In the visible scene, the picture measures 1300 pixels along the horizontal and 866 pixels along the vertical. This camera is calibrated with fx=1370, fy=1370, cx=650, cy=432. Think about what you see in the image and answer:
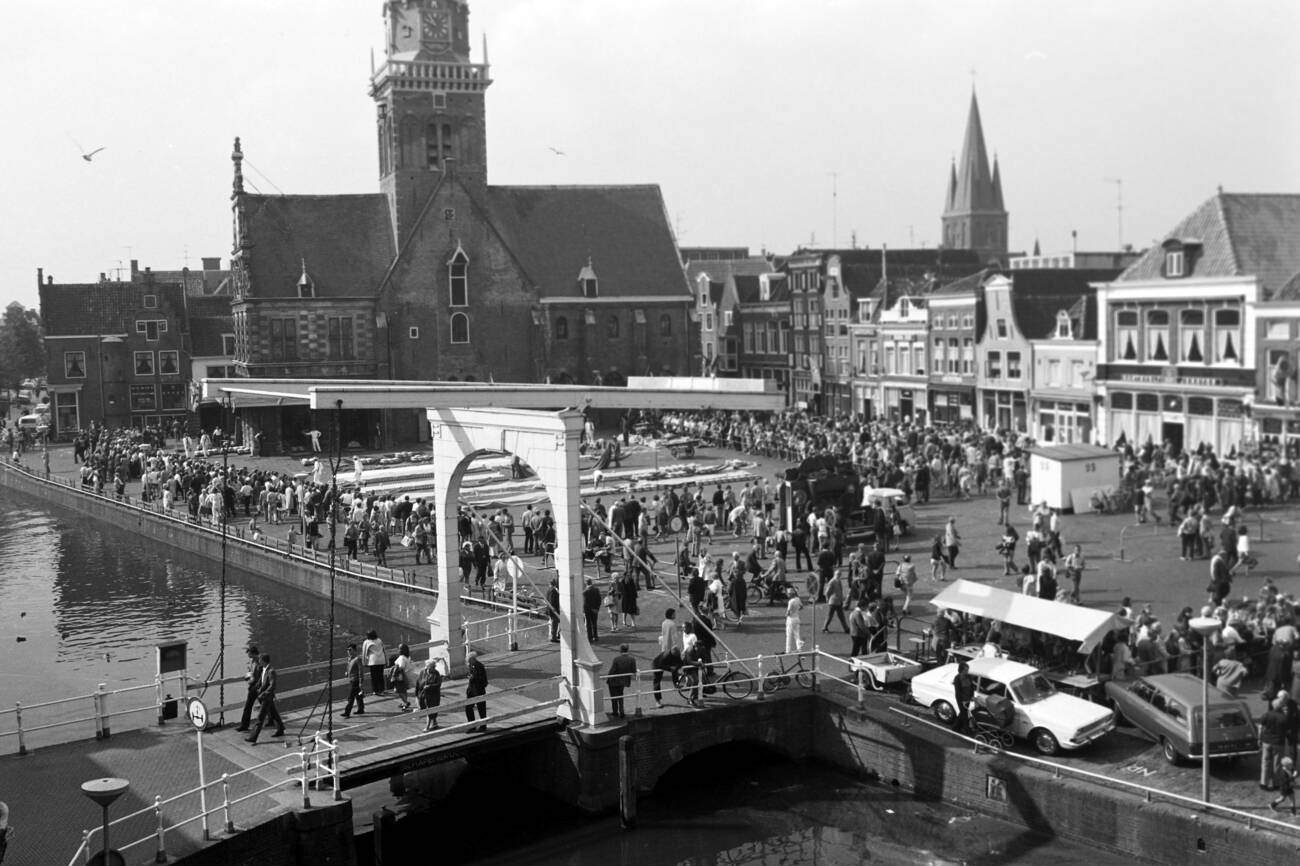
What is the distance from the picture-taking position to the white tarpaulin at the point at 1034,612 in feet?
77.0

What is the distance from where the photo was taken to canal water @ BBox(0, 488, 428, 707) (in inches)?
1335

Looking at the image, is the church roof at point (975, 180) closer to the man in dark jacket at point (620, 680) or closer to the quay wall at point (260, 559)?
the quay wall at point (260, 559)

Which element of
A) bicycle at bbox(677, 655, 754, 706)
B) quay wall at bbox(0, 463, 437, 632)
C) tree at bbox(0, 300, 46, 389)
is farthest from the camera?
tree at bbox(0, 300, 46, 389)

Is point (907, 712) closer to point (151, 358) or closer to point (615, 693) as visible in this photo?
point (615, 693)

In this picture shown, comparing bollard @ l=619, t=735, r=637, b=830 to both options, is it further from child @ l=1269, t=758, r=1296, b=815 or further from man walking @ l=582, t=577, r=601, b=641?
child @ l=1269, t=758, r=1296, b=815

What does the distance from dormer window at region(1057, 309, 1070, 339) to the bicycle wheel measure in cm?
3646

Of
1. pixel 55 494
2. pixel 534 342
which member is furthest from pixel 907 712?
pixel 534 342

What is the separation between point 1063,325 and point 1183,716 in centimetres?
3905

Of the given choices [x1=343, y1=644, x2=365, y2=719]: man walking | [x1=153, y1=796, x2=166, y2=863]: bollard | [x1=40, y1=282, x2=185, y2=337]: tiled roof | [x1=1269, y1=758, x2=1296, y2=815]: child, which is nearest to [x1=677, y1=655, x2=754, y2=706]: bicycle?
[x1=343, y1=644, x2=365, y2=719]: man walking

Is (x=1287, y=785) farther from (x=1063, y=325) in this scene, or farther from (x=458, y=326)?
(x=458, y=326)

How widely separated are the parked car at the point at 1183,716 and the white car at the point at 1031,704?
489 mm

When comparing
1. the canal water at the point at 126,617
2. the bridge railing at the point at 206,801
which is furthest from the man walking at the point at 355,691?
the canal water at the point at 126,617

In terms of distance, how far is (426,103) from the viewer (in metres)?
80.1

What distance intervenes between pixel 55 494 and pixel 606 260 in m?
35.2
